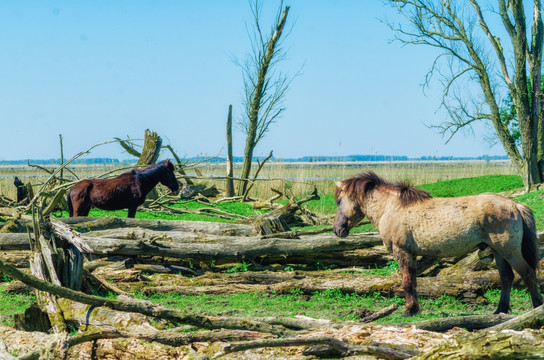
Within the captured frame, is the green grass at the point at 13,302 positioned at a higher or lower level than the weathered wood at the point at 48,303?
lower

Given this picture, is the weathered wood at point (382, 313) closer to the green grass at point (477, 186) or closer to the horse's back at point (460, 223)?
the horse's back at point (460, 223)

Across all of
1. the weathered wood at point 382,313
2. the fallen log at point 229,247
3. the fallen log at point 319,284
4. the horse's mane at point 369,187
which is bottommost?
the fallen log at point 319,284

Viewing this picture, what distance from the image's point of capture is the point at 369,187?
7.89 meters

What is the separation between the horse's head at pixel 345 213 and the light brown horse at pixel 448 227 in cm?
9

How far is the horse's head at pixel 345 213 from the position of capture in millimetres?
7977

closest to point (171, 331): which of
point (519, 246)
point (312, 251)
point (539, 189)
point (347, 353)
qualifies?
point (347, 353)

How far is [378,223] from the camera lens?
774cm

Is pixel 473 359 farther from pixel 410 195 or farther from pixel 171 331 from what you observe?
pixel 410 195

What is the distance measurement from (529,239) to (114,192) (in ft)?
30.9

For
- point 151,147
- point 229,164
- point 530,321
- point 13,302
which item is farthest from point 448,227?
point 229,164

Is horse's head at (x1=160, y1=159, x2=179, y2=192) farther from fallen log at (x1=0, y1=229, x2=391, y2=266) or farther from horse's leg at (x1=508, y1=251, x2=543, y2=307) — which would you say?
horse's leg at (x1=508, y1=251, x2=543, y2=307)

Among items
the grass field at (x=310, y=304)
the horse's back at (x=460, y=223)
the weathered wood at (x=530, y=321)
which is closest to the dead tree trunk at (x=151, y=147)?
the grass field at (x=310, y=304)

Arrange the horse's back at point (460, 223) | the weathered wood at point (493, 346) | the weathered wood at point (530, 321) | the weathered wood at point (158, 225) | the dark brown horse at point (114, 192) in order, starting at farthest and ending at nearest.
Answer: the dark brown horse at point (114, 192) → the weathered wood at point (158, 225) → the horse's back at point (460, 223) → the weathered wood at point (530, 321) → the weathered wood at point (493, 346)

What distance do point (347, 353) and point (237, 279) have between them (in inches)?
195
